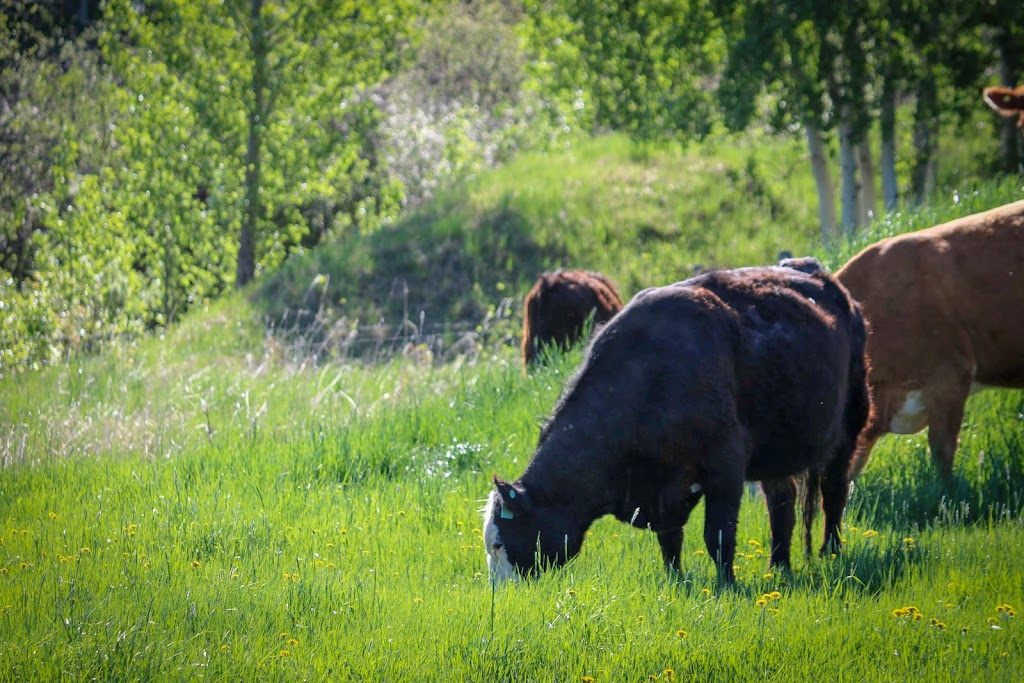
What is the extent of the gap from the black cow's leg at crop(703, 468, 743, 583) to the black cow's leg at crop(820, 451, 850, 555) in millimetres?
1418

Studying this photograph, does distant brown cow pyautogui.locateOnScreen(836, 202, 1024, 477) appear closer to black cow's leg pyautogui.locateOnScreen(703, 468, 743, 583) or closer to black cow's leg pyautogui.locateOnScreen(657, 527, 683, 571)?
black cow's leg pyautogui.locateOnScreen(657, 527, 683, 571)

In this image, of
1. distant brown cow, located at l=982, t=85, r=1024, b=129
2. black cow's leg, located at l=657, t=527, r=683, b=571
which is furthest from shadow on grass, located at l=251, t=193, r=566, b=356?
black cow's leg, located at l=657, t=527, r=683, b=571

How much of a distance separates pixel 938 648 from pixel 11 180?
758 inches

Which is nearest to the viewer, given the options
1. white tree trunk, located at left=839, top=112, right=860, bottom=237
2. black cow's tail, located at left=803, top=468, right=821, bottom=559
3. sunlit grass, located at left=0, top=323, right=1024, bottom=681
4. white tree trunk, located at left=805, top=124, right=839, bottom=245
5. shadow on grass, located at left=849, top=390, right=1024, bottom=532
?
sunlit grass, located at left=0, top=323, right=1024, bottom=681

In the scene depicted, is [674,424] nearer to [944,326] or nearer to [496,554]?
[496,554]

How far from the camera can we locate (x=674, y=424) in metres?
6.13

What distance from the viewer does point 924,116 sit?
1656cm

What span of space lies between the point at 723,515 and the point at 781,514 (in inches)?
46.4

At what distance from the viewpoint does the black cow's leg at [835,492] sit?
7.45 meters

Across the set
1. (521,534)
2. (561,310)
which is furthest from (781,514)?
(561,310)

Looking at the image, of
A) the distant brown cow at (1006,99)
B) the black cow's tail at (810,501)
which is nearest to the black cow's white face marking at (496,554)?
the black cow's tail at (810,501)

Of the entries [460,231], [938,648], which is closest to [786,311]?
[938,648]

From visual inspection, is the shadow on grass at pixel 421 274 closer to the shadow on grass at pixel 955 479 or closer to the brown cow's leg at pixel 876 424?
the shadow on grass at pixel 955 479

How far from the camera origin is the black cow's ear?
6.12 m
